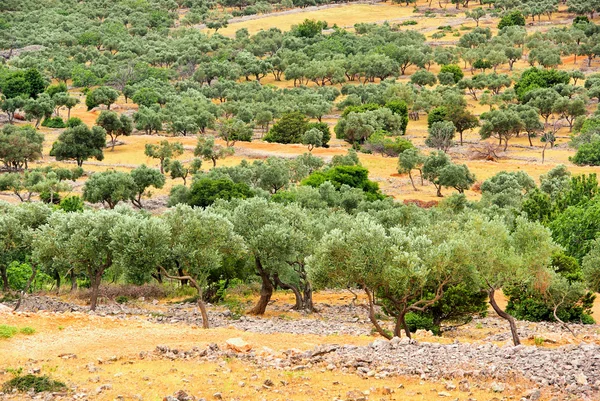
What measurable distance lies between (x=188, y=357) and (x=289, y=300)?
2039cm

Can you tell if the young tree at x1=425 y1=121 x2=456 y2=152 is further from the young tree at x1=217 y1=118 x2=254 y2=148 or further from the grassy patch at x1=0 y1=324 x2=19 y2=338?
the grassy patch at x1=0 y1=324 x2=19 y2=338

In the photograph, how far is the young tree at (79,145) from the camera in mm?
98625

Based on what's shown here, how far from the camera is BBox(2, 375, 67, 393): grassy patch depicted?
29.5 meters

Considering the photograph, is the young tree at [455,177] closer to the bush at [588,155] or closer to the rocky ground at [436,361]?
the bush at [588,155]

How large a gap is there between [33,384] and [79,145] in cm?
7187

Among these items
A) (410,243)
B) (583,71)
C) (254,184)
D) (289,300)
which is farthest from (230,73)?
(410,243)

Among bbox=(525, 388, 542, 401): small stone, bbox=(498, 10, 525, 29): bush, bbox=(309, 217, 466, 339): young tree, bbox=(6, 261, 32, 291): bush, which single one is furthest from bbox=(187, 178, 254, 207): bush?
bbox=(498, 10, 525, 29): bush

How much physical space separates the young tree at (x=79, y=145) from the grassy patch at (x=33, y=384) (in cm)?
7050

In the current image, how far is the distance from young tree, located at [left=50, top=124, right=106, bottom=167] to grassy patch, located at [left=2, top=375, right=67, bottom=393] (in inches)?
2776

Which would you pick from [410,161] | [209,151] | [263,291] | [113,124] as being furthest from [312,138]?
[263,291]

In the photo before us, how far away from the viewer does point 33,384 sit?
29.8 meters

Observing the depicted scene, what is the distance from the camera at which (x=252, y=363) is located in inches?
1248

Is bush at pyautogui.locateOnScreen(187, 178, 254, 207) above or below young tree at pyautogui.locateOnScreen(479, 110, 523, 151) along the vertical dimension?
above

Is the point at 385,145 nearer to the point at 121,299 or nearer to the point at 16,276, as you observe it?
the point at 16,276
